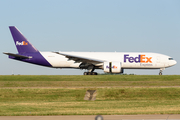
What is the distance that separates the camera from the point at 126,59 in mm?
45219

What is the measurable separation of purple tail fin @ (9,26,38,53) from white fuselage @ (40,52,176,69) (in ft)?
11.0

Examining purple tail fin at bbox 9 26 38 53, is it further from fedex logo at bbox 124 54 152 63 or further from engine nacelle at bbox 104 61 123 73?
fedex logo at bbox 124 54 152 63

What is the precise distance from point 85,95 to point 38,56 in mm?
23952

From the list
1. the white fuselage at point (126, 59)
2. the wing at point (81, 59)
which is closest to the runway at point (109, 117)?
the wing at point (81, 59)

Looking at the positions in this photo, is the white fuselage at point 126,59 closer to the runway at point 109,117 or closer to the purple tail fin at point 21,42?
the purple tail fin at point 21,42

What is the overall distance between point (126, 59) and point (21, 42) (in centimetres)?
1726

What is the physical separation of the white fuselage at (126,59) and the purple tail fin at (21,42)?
11.0ft

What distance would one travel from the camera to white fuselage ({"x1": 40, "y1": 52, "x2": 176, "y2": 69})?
45.2m

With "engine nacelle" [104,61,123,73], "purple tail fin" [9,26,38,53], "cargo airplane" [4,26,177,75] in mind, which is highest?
"purple tail fin" [9,26,38,53]

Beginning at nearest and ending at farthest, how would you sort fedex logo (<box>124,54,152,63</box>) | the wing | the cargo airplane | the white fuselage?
the wing → the cargo airplane → fedex logo (<box>124,54,152,63</box>) → the white fuselage

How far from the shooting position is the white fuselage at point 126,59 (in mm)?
45250

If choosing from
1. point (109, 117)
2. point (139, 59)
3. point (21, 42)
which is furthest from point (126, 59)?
point (109, 117)

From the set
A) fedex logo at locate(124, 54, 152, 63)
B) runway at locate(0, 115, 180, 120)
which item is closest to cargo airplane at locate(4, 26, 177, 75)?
fedex logo at locate(124, 54, 152, 63)

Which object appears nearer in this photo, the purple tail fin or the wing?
the wing
